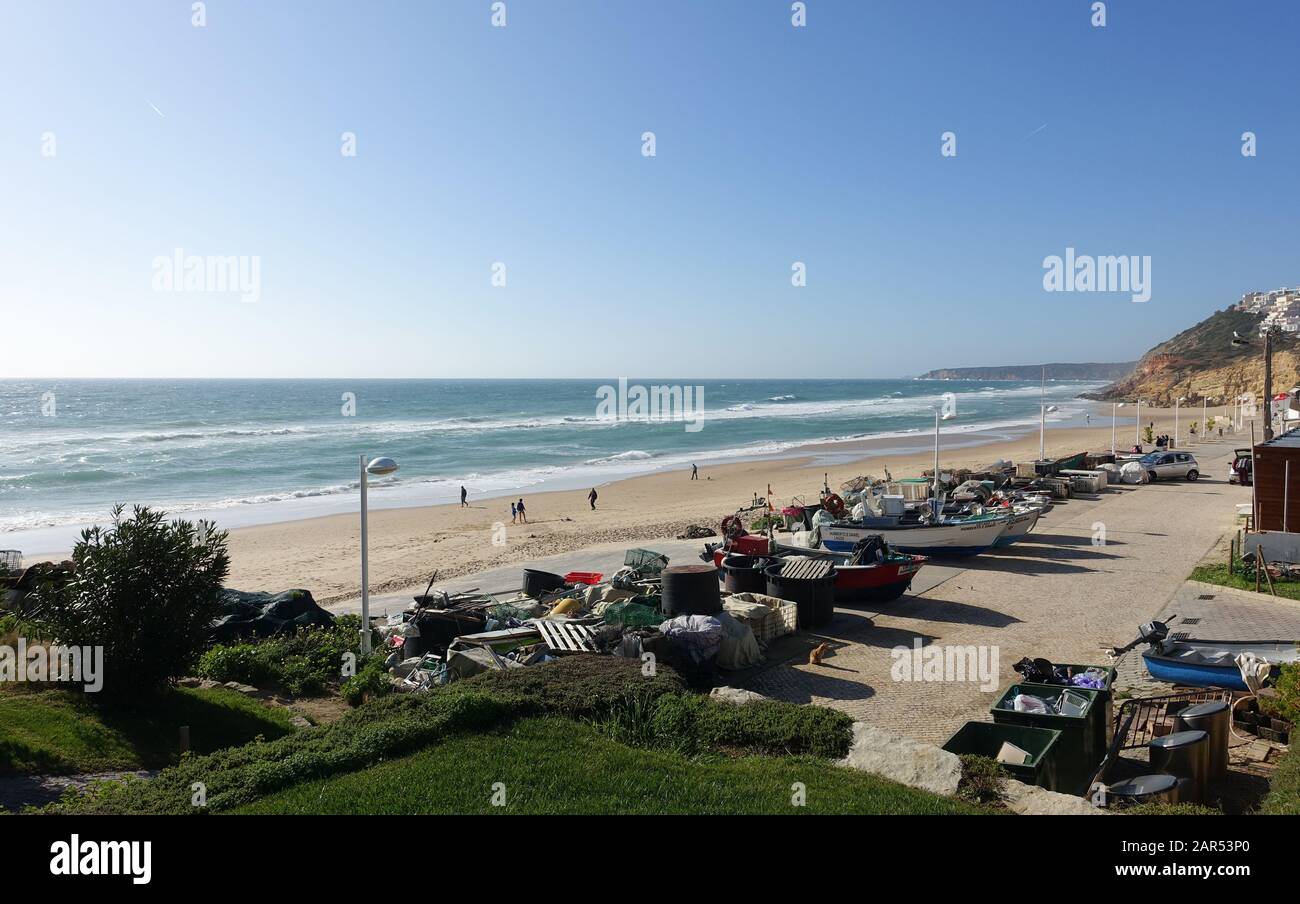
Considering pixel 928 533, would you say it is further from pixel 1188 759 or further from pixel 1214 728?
pixel 1188 759

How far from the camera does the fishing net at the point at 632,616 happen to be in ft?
42.0

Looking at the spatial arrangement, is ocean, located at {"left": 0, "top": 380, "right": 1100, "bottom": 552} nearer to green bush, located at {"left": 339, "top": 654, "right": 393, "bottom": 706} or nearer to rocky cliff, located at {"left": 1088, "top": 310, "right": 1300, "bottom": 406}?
rocky cliff, located at {"left": 1088, "top": 310, "right": 1300, "bottom": 406}

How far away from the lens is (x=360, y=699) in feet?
35.9

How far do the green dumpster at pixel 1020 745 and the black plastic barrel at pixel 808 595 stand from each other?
5881mm

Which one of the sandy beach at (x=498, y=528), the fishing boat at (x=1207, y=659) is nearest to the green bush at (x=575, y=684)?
the fishing boat at (x=1207, y=659)

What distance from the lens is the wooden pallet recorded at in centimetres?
1180

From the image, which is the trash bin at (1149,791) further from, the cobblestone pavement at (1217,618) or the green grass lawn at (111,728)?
the green grass lawn at (111,728)

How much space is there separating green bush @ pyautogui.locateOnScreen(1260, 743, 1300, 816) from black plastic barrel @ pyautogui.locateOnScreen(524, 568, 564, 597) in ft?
40.3

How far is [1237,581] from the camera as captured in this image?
1656 centimetres

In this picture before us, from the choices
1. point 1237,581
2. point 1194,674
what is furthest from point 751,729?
point 1237,581

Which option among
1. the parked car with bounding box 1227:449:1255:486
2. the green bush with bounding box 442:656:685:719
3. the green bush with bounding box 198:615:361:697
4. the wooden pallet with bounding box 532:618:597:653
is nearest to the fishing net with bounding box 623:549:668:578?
the wooden pallet with bounding box 532:618:597:653

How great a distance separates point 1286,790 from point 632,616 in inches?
329
